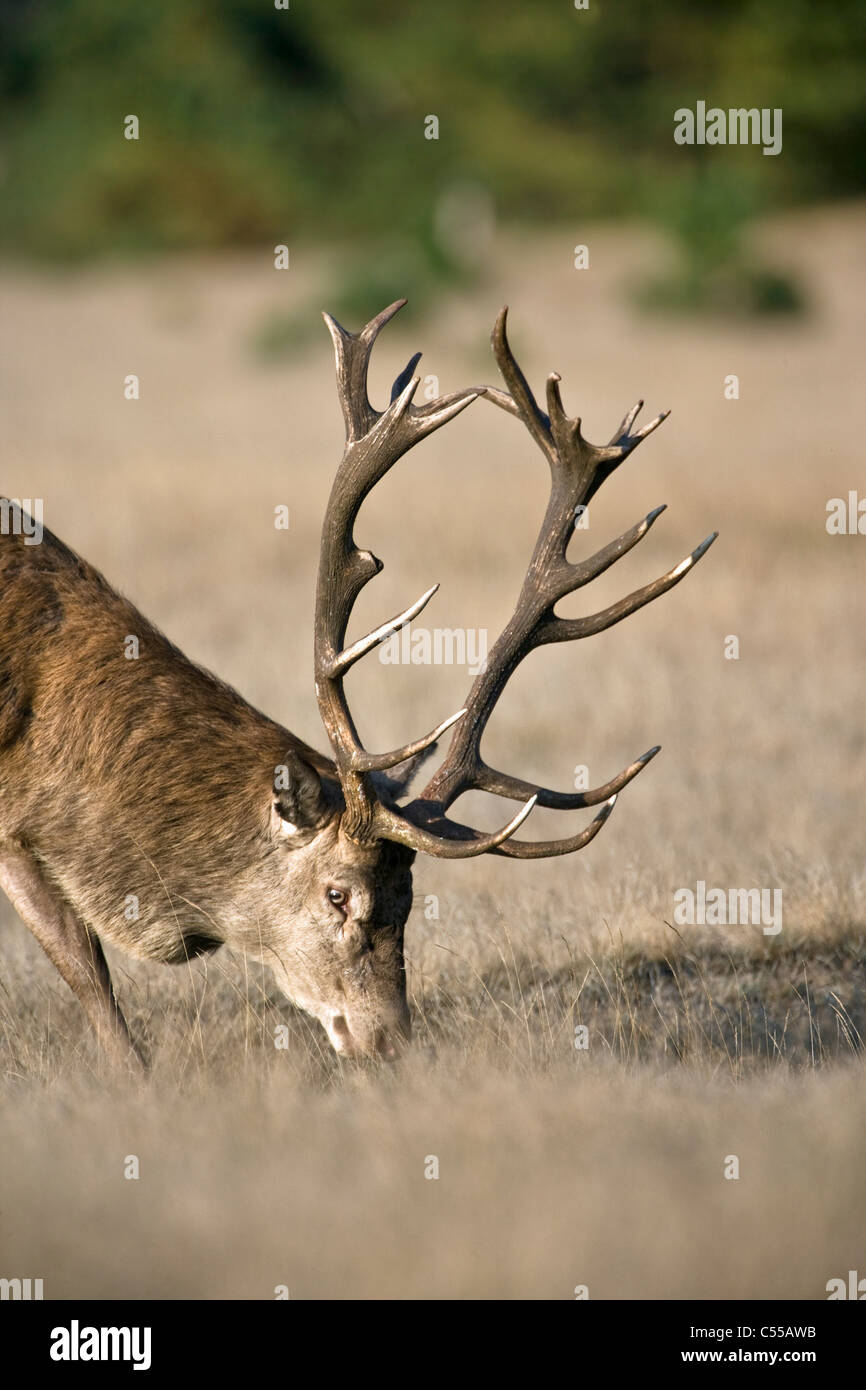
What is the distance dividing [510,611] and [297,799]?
329 inches

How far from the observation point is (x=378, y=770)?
4.89 meters

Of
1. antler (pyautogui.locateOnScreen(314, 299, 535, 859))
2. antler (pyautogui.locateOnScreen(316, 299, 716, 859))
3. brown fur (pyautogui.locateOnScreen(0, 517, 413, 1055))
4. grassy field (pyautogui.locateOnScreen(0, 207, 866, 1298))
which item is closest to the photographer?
grassy field (pyautogui.locateOnScreen(0, 207, 866, 1298))

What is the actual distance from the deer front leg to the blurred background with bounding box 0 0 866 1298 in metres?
0.18

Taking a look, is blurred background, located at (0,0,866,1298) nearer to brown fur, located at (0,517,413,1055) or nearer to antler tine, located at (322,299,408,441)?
brown fur, located at (0,517,413,1055)

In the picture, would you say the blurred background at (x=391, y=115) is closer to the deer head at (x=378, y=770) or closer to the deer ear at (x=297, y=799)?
the deer head at (x=378, y=770)

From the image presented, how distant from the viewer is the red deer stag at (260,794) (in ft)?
16.1

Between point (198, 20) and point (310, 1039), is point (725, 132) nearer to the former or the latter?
point (198, 20)

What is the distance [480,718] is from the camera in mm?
5031

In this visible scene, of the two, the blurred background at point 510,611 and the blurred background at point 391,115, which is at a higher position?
the blurred background at point 391,115

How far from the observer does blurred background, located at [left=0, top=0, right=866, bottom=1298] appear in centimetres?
375

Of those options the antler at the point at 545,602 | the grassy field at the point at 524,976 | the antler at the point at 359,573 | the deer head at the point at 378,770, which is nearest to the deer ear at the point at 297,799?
the deer head at the point at 378,770

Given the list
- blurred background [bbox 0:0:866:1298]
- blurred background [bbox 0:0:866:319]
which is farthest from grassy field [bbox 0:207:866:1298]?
blurred background [bbox 0:0:866:319]

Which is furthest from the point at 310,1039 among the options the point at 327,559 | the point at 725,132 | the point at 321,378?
the point at 725,132

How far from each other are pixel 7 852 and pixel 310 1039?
3.94ft
